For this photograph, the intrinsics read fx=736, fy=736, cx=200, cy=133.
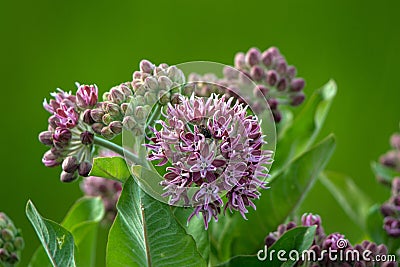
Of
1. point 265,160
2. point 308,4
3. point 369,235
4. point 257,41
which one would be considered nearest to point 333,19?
point 308,4

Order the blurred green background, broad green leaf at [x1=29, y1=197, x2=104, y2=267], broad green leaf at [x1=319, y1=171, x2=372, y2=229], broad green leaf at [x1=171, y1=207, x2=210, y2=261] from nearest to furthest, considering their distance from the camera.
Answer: broad green leaf at [x1=171, y1=207, x2=210, y2=261] < broad green leaf at [x1=29, y1=197, x2=104, y2=267] < broad green leaf at [x1=319, y1=171, x2=372, y2=229] < the blurred green background

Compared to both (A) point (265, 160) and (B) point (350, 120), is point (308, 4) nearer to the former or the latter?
(B) point (350, 120)

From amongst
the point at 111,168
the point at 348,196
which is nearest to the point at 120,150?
the point at 111,168

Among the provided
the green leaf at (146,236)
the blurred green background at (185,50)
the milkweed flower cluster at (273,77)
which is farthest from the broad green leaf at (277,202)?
the blurred green background at (185,50)

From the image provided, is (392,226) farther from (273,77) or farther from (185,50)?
(185,50)

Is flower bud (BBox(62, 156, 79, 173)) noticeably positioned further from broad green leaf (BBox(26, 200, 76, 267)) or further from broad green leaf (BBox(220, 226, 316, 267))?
broad green leaf (BBox(220, 226, 316, 267))

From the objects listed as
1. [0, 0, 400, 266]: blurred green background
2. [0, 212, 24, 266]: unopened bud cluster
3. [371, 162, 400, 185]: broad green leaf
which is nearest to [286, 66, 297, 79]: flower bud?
[371, 162, 400, 185]: broad green leaf
